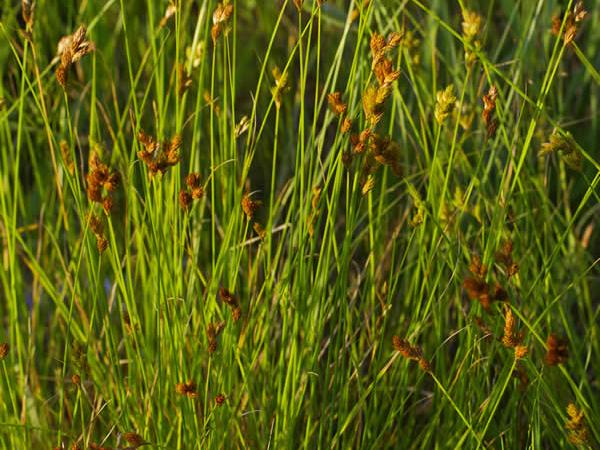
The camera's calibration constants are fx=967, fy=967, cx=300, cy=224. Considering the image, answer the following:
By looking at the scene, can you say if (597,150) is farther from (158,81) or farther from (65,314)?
(65,314)

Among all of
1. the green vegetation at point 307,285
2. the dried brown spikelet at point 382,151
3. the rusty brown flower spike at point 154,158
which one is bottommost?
the green vegetation at point 307,285

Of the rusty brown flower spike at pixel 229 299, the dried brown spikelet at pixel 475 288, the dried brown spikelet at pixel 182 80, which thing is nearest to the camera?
the dried brown spikelet at pixel 475 288

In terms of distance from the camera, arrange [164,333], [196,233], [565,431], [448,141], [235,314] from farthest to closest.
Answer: [448,141] < [196,233] < [565,431] < [164,333] < [235,314]

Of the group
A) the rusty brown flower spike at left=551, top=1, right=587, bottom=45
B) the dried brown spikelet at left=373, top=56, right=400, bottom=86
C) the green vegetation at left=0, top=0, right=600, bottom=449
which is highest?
the rusty brown flower spike at left=551, top=1, right=587, bottom=45

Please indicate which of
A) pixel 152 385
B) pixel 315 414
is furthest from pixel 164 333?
pixel 315 414

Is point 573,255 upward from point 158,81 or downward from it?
downward

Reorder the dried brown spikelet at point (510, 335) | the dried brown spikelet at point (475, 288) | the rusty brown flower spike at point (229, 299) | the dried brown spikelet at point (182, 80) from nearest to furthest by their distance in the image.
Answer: the dried brown spikelet at point (475, 288) < the dried brown spikelet at point (510, 335) < the rusty brown flower spike at point (229, 299) < the dried brown spikelet at point (182, 80)

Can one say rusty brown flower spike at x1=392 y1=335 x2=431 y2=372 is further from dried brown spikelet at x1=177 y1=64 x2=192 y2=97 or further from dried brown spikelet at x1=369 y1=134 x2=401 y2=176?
dried brown spikelet at x1=177 y1=64 x2=192 y2=97

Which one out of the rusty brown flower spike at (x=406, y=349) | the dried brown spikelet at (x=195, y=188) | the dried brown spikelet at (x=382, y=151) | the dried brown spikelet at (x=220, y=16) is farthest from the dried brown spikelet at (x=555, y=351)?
the dried brown spikelet at (x=220, y=16)

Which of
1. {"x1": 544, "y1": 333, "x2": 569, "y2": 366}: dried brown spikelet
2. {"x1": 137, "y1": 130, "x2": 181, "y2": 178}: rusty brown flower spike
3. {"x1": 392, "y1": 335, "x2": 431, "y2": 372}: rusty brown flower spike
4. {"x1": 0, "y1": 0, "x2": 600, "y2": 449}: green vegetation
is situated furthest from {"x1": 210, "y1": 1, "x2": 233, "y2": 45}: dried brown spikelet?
{"x1": 544, "y1": 333, "x2": 569, "y2": 366}: dried brown spikelet

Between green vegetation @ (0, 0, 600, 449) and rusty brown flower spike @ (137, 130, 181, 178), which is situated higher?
rusty brown flower spike @ (137, 130, 181, 178)

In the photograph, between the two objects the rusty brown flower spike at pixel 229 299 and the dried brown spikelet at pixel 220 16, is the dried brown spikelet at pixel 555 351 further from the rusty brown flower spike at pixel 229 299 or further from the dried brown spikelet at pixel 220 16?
the dried brown spikelet at pixel 220 16
